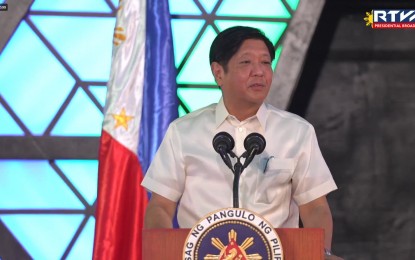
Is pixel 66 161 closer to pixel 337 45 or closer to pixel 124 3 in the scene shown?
pixel 124 3

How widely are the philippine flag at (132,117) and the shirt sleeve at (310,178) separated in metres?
1.15

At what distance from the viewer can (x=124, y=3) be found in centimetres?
349

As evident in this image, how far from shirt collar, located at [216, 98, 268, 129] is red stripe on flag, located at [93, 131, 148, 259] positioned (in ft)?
3.35

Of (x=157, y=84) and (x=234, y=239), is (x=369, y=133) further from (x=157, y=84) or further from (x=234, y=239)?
(x=234, y=239)

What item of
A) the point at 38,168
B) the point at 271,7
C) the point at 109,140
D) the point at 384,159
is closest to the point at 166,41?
the point at 109,140

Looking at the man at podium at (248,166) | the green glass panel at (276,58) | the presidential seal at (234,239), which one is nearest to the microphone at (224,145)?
the presidential seal at (234,239)

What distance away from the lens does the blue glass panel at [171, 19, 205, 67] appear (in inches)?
161

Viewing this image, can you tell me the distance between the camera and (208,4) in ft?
13.5

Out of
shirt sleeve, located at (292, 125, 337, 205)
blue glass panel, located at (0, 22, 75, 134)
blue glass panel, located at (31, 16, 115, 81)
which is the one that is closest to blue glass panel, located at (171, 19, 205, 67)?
blue glass panel, located at (31, 16, 115, 81)

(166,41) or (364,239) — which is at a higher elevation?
(166,41)

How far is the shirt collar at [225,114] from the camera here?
2363 mm

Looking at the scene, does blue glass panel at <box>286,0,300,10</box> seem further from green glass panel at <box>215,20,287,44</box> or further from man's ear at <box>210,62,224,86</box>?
man's ear at <box>210,62,224,86</box>

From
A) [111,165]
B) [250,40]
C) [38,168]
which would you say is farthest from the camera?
[38,168]

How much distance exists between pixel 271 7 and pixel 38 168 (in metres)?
1.48
